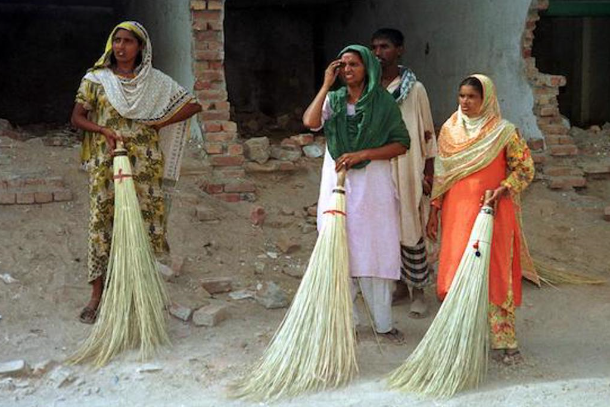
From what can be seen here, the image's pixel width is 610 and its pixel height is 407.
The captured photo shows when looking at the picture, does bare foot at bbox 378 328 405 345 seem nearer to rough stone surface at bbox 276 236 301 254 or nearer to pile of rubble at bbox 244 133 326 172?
rough stone surface at bbox 276 236 301 254

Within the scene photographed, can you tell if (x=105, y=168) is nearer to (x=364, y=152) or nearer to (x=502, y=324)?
(x=364, y=152)

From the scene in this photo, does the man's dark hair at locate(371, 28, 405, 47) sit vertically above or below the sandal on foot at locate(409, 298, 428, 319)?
above

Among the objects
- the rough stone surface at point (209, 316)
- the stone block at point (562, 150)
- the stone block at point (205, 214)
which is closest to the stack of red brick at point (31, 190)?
the stone block at point (205, 214)

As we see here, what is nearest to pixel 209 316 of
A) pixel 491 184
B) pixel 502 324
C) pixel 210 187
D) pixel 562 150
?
pixel 502 324

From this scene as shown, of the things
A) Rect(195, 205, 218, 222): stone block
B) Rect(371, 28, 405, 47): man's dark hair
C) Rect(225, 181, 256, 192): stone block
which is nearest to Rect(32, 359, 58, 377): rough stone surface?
Rect(195, 205, 218, 222): stone block

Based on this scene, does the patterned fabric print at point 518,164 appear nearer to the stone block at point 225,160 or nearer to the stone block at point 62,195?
the stone block at point 225,160

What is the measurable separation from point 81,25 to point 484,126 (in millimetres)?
8026

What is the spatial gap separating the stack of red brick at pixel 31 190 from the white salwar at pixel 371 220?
7.16 ft

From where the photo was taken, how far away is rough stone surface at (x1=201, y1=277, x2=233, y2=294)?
187 inches

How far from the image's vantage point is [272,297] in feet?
15.3

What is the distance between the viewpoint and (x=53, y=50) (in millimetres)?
10461

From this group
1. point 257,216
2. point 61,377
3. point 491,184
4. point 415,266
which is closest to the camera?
point 61,377

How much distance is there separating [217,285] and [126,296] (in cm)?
100

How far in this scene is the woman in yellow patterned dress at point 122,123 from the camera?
4059 millimetres
